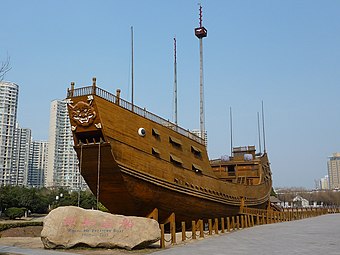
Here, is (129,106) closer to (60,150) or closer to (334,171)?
(60,150)

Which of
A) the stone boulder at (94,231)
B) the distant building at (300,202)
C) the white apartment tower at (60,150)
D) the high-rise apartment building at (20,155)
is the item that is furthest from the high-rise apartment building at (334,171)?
the stone boulder at (94,231)

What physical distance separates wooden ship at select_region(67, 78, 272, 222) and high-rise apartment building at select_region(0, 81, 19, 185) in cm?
3868

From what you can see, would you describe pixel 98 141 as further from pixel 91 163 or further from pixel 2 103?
pixel 2 103

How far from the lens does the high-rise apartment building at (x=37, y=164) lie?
3078 inches

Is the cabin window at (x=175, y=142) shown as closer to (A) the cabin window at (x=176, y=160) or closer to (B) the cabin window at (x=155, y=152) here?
(A) the cabin window at (x=176, y=160)

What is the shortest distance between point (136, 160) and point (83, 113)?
2.74 m

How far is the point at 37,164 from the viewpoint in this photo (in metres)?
79.4

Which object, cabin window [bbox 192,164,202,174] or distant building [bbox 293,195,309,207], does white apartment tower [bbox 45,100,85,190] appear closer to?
distant building [bbox 293,195,309,207]

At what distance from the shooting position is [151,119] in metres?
15.9

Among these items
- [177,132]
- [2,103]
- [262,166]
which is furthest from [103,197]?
[2,103]

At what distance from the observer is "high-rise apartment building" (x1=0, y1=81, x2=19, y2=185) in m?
49.9

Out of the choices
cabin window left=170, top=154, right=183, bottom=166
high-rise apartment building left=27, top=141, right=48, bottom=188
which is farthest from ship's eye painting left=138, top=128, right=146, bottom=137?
high-rise apartment building left=27, top=141, right=48, bottom=188

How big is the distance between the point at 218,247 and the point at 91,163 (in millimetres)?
5797

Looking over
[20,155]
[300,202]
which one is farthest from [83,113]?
[300,202]
